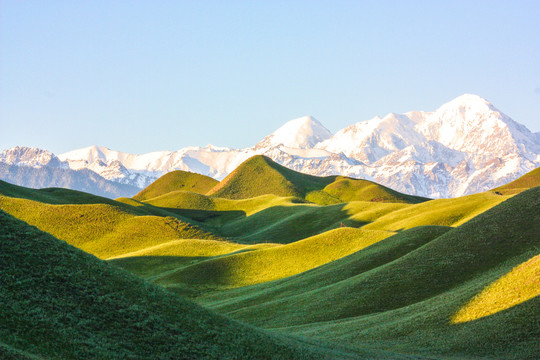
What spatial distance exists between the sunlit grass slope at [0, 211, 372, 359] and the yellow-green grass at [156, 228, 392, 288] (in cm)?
4493

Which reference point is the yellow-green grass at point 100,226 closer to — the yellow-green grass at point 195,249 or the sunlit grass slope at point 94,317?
the yellow-green grass at point 195,249

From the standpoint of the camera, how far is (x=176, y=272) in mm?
76562

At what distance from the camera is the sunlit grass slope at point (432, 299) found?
99.9 ft

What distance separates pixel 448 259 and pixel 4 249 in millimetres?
34538

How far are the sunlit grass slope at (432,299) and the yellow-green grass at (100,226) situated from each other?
2261 inches

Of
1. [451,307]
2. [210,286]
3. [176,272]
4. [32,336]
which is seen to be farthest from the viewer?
Answer: [176,272]

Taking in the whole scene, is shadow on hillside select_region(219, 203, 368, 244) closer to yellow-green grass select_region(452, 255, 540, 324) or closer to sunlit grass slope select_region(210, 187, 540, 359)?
sunlit grass slope select_region(210, 187, 540, 359)

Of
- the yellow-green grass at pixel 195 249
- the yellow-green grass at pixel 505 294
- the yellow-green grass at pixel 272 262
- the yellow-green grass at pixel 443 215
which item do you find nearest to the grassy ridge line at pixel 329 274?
the yellow-green grass at pixel 272 262

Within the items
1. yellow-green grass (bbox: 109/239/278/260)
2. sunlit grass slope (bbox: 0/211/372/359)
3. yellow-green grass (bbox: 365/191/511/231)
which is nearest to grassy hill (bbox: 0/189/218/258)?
yellow-green grass (bbox: 109/239/278/260)

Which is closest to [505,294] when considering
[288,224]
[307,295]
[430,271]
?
[430,271]

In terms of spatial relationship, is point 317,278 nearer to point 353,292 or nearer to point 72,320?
point 353,292

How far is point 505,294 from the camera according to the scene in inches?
1324

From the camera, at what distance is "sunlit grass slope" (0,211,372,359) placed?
768 inches

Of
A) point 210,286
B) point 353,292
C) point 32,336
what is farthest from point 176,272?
point 32,336
